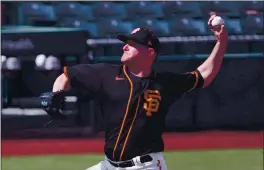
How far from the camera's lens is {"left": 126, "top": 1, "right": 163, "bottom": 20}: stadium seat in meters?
10.7

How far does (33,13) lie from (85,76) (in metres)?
7.17

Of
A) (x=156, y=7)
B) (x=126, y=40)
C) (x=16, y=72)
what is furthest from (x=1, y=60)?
(x=126, y=40)

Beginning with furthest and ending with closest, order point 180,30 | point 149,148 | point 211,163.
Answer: point 180,30
point 211,163
point 149,148

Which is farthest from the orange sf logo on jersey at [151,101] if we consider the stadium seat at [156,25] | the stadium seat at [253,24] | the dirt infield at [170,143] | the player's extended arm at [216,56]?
the stadium seat at [253,24]

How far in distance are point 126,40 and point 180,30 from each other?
698 cm

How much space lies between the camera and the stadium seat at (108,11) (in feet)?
35.3

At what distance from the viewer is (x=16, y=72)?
31.2 feet

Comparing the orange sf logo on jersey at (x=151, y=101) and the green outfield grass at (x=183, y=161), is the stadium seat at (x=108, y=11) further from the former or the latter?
the orange sf logo on jersey at (x=151, y=101)

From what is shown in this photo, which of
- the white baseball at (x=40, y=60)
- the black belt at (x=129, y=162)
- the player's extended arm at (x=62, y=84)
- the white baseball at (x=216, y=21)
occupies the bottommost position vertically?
the black belt at (x=129, y=162)

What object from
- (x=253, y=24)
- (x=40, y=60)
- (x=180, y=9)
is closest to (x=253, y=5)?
(x=253, y=24)

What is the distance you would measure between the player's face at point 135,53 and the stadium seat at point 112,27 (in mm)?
6601

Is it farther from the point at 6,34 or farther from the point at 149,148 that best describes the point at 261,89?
the point at 149,148

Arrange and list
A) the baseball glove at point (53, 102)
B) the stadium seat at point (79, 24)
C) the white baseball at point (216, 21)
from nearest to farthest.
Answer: the baseball glove at point (53, 102), the white baseball at point (216, 21), the stadium seat at point (79, 24)

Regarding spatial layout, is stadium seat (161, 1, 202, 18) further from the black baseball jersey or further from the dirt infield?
the black baseball jersey
